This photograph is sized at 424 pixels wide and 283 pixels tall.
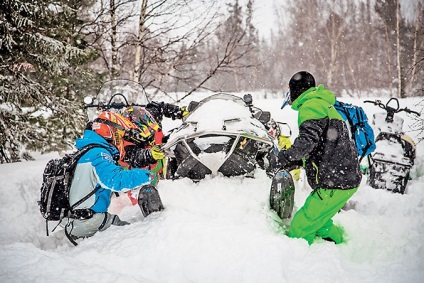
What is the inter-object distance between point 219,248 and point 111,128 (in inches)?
74.2

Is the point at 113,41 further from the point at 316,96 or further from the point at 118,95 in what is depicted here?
the point at 316,96

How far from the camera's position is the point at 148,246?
2635 mm

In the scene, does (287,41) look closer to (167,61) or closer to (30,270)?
(167,61)

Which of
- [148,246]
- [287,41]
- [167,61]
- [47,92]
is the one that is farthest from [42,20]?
[287,41]

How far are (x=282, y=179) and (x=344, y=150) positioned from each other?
69 centimetres

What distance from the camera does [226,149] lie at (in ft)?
11.9

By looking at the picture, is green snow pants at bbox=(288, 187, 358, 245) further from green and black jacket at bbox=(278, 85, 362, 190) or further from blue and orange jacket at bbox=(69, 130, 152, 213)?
blue and orange jacket at bbox=(69, 130, 152, 213)

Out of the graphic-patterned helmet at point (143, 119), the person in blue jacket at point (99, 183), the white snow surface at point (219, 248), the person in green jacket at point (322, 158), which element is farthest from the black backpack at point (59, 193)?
the person in green jacket at point (322, 158)

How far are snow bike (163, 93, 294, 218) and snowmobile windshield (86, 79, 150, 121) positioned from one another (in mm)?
1506

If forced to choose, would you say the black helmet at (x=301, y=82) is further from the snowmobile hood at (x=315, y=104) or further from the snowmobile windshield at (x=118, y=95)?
the snowmobile windshield at (x=118, y=95)

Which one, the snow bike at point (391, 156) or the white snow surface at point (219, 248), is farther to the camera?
the snow bike at point (391, 156)

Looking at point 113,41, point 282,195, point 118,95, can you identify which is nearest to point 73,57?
point 113,41

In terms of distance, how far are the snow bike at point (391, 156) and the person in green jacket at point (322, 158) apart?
7.75 ft

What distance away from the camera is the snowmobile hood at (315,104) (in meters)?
2.92
